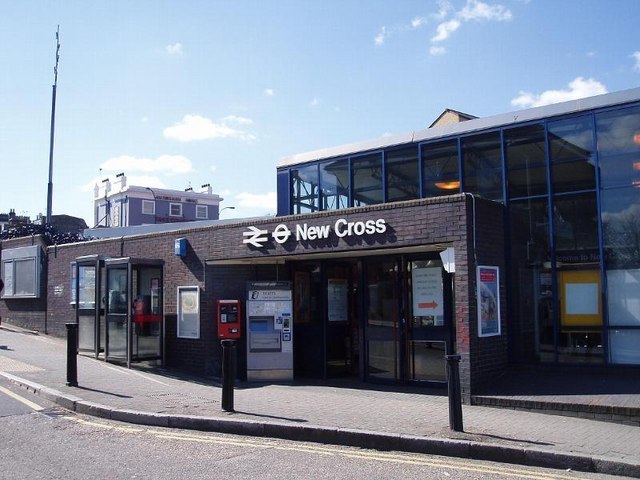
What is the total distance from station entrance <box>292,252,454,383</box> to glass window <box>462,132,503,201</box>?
1.97 metres

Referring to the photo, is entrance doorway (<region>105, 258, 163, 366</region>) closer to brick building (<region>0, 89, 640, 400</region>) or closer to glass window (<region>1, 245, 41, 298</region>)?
brick building (<region>0, 89, 640, 400</region>)

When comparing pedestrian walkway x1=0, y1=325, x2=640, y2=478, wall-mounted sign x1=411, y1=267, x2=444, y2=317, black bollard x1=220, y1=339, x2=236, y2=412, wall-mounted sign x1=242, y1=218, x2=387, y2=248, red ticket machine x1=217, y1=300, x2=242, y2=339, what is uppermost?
wall-mounted sign x1=242, y1=218, x2=387, y2=248

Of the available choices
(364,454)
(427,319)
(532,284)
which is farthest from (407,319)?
(364,454)

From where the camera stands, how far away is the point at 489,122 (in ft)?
42.1

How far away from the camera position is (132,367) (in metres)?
14.6

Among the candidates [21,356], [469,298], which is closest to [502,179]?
[469,298]

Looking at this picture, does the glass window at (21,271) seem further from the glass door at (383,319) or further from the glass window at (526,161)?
the glass window at (526,161)

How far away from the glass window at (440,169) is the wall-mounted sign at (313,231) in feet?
7.51

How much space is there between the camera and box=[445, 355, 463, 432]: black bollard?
8.13 meters

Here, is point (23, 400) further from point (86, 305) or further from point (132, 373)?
point (86, 305)

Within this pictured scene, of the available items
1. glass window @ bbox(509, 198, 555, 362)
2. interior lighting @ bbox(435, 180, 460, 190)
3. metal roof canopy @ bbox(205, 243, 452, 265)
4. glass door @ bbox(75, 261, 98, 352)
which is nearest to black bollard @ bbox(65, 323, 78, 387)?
metal roof canopy @ bbox(205, 243, 452, 265)

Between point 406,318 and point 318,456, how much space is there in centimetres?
507

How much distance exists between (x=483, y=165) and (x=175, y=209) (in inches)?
1964

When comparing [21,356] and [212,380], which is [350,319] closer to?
[212,380]
